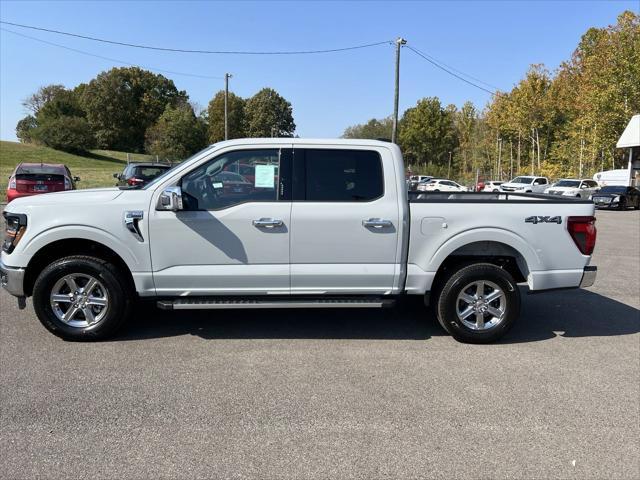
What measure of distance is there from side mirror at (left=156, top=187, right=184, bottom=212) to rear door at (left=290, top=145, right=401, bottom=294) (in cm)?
105

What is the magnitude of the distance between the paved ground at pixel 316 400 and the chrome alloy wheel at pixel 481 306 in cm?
25

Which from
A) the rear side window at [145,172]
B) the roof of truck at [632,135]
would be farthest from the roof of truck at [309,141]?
the roof of truck at [632,135]

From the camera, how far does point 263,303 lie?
4.96 metres

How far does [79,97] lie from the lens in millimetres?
85250

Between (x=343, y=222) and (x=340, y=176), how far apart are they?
1.57 feet

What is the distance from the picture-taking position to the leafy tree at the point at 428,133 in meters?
74.2

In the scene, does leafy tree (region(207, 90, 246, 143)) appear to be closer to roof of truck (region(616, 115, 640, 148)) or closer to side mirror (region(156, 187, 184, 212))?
roof of truck (region(616, 115, 640, 148))

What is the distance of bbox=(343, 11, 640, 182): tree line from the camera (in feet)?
127

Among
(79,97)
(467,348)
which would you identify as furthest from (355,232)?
(79,97)

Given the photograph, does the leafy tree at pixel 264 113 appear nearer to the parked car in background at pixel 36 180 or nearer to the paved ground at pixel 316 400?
the parked car in background at pixel 36 180

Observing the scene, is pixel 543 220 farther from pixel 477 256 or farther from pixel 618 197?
pixel 618 197

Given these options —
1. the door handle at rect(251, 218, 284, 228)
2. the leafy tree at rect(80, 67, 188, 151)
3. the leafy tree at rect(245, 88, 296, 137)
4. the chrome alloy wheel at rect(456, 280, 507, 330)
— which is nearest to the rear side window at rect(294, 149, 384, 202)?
the door handle at rect(251, 218, 284, 228)

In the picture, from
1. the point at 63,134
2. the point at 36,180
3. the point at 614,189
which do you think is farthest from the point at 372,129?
the point at 36,180

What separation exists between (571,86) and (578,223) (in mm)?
53438
